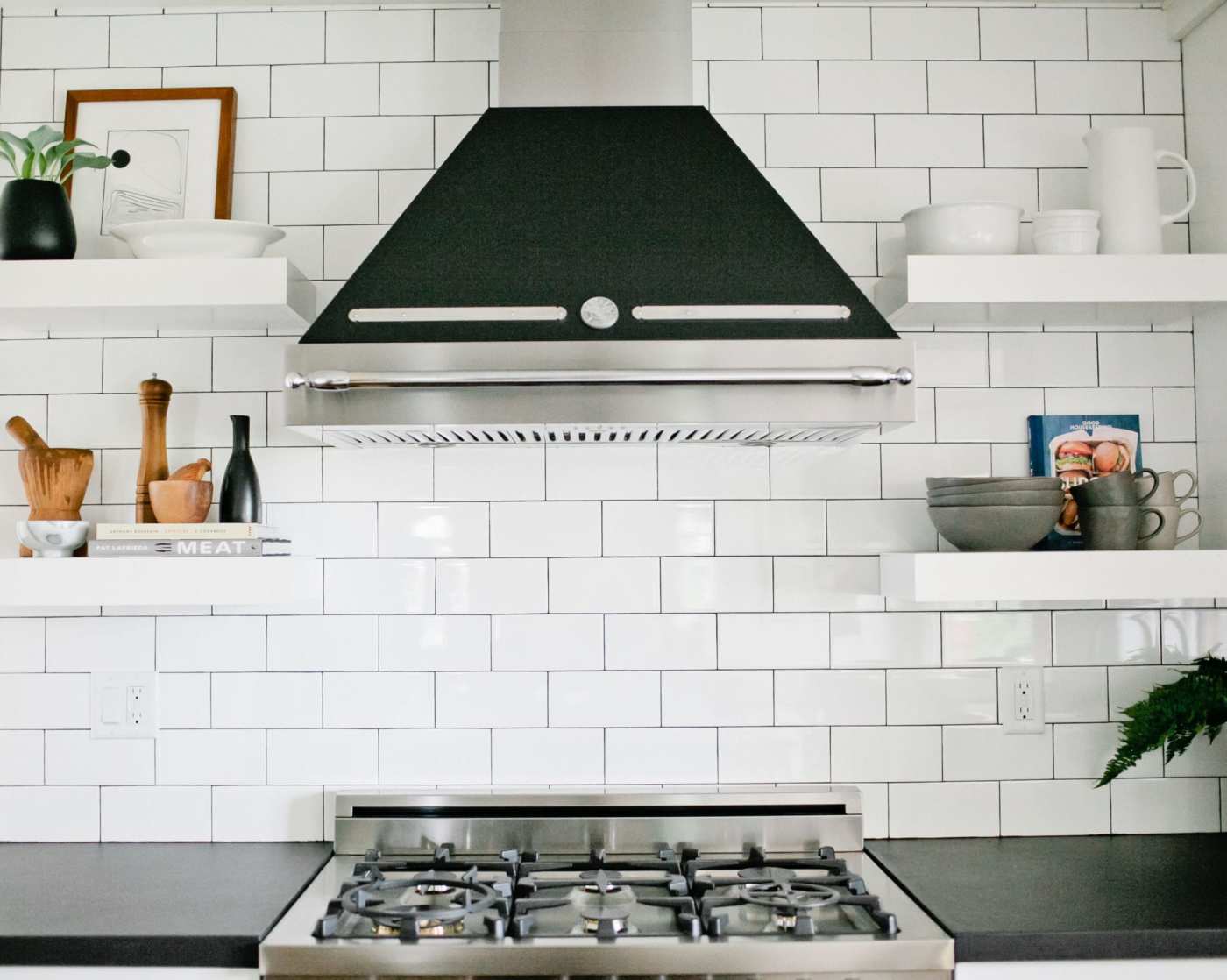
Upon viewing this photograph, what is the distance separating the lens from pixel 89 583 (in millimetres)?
1904

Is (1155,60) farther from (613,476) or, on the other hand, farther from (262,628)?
(262,628)

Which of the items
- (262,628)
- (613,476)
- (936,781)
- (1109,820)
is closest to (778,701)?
(936,781)

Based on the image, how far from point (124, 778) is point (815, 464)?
145cm

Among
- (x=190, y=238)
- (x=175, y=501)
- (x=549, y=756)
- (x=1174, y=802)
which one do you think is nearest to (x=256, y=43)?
(x=190, y=238)

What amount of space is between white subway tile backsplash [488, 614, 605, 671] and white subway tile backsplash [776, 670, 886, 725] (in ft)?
1.17

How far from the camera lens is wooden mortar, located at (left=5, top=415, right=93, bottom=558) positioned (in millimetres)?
2035

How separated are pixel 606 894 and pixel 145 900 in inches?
28.6

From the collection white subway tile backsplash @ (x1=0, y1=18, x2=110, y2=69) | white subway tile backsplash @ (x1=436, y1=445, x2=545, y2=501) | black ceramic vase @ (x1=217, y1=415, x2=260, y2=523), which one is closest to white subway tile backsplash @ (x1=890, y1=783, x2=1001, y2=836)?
white subway tile backsplash @ (x1=436, y1=445, x2=545, y2=501)

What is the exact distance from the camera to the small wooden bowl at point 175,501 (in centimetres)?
199

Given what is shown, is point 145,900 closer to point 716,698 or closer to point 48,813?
point 48,813

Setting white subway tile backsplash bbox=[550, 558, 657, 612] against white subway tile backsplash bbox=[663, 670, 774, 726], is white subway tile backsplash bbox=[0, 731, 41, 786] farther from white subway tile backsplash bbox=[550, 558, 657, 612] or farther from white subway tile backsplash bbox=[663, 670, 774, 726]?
white subway tile backsplash bbox=[663, 670, 774, 726]

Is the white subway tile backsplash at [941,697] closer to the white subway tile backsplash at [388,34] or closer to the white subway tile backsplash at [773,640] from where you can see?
the white subway tile backsplash at [773,640]

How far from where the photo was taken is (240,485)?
6.61 ft

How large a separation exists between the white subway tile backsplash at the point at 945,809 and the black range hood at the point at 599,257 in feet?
3.05
